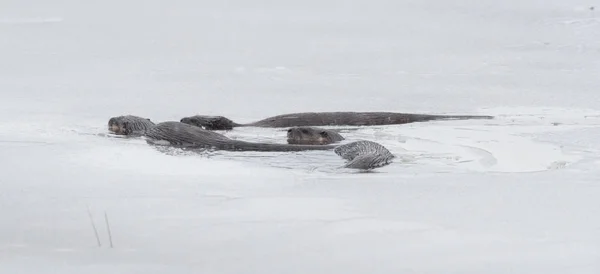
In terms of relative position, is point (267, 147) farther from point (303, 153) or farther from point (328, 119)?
point (328, 119)

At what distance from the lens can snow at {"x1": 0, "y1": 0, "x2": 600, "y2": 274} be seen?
4.58 m

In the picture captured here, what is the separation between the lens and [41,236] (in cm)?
473

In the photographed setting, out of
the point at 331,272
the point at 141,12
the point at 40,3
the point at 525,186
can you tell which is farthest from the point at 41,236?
the point at 40,3

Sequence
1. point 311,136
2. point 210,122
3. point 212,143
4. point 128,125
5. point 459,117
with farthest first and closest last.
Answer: point 459,117, point 210,122, point 128,125, point 311,136, point 212,143

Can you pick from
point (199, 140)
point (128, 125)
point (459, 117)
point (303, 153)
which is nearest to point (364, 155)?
point (303, 153)

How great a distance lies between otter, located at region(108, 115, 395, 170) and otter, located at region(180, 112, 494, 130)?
0.56 meters

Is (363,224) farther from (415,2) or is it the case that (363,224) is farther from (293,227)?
(415,2)

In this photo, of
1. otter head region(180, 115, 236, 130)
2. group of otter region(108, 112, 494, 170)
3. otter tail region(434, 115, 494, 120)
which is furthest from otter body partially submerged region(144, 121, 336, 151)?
otter tail region(434, 115, 494, 120)

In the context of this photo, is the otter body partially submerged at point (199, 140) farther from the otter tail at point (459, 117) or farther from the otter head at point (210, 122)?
the otter tail at point (459, 117)

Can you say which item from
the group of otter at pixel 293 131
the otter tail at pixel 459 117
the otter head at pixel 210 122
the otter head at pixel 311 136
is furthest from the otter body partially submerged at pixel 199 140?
the otter tail at pixel 459 117

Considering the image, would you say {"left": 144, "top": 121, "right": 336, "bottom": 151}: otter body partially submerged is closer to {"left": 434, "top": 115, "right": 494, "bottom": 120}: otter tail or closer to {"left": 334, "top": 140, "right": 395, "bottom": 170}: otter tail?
{"left": 334, "top": 140, "right": 395, "bottom": 170}: otter tail

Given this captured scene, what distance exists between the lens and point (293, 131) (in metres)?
8.09

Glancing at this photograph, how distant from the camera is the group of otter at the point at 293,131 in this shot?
7.04m

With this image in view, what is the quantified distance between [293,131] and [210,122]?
831mm
